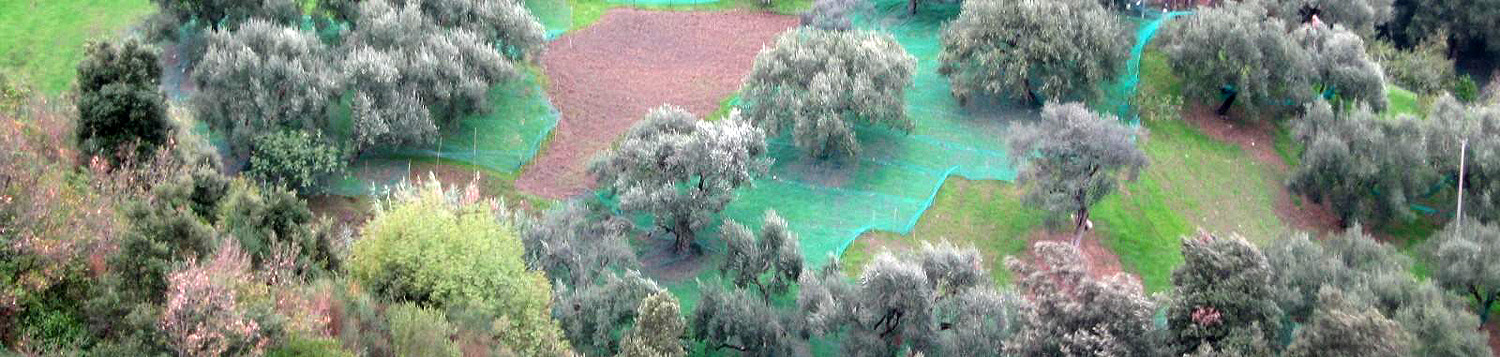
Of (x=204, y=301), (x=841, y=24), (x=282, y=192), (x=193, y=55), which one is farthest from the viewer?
(x=841, y=24)

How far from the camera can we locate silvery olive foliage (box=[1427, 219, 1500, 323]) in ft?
120

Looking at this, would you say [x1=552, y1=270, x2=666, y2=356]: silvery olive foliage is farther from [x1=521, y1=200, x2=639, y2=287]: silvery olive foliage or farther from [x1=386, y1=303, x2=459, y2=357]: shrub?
[x1=386, y1=303, x2=459, y2=357]: shrub

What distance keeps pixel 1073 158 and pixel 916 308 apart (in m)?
8.64

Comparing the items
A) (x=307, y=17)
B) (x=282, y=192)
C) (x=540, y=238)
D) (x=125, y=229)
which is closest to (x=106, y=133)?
(x=282, y=192)

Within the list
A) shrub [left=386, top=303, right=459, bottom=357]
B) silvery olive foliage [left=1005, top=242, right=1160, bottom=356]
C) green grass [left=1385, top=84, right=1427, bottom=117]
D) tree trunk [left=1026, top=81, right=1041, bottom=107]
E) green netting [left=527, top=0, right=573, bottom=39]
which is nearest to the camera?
shrub [left=386, top=303, right=459, bottom=357]

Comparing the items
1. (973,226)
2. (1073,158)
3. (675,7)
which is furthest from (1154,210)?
(675,7)

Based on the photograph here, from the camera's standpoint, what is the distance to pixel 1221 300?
28.3 metres

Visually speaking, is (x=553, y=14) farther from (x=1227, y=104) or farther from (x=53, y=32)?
(x=1227, y=104)

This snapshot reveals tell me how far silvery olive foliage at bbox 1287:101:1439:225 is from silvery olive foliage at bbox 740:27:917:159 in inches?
512

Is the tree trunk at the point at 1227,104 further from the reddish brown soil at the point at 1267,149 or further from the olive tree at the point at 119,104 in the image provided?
the olive tree at the point at 119,104

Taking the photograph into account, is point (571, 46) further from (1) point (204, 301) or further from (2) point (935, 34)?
(1) point (204, 301)

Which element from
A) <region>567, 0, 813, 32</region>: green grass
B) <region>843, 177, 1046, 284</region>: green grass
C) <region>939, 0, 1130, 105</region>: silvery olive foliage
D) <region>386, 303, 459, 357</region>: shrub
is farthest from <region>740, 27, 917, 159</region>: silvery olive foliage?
<region>386, 303, 459, 357</region>: shrub

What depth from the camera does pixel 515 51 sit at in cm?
4544

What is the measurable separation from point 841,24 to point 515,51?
12.0m
